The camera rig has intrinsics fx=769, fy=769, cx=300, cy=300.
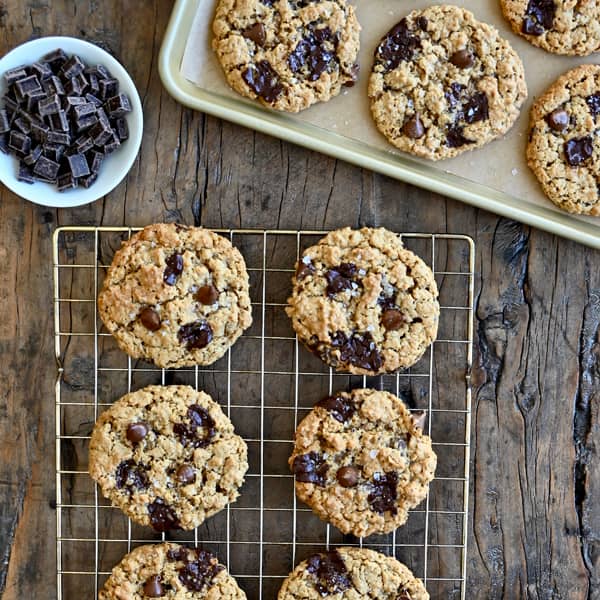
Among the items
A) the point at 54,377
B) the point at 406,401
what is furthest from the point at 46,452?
the point at 406,401

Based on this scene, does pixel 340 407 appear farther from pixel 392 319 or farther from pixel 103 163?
pixel 103 163

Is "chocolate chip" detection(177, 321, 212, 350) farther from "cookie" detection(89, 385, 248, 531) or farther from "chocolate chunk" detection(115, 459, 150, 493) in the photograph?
"chocolate chunk" detection(115, 459, 150, 493)

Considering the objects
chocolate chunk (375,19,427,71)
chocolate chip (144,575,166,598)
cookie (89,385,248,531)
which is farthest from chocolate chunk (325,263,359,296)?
chocolate chip (144,575,166,598)

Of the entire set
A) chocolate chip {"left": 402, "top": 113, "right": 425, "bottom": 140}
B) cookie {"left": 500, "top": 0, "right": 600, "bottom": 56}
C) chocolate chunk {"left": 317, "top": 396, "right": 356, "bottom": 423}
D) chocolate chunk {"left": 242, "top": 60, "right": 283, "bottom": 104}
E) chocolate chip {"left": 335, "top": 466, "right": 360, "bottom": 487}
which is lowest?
A: chocolate chip {"left": 335, "top": 466, "right": 360, "bottom": 487}

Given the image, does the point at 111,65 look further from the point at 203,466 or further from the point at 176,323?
the point at 203,466

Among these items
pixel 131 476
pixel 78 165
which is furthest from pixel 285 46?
pixel 131 476

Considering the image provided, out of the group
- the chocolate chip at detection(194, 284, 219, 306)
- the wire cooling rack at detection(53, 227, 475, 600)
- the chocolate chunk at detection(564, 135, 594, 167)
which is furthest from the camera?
the wire cooling rack at detection(53, 227, 475, 600)
